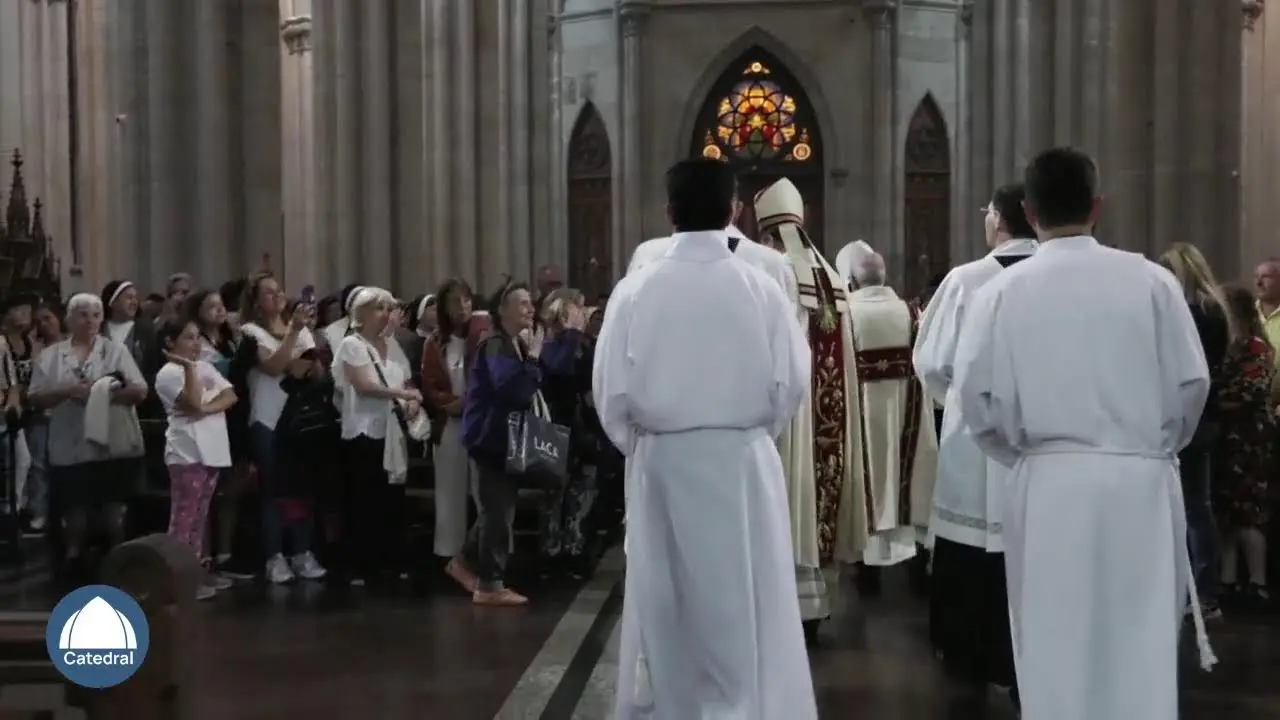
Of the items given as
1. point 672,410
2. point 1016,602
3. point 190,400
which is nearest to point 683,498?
point 672,410

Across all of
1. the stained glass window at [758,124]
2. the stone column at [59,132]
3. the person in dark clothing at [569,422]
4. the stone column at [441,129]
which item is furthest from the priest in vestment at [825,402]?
the stone column at [59,132]

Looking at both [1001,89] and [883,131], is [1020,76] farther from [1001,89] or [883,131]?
[883,131]

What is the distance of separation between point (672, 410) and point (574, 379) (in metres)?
4.99

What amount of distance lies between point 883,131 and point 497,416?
16.2 metres

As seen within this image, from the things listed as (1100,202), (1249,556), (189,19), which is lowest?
(1249,556)

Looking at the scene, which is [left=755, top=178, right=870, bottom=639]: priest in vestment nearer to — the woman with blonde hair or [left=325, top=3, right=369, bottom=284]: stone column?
the woman with blonde hair

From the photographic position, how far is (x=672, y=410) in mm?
5105

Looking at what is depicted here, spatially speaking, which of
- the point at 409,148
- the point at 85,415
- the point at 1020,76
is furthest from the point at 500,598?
the point at 1020,76

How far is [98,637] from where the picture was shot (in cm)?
317

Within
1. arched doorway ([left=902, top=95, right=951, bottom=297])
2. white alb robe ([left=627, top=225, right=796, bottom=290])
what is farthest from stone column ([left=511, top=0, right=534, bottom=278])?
white alb robe ([left=627, top=225, right=796, bottom=290])

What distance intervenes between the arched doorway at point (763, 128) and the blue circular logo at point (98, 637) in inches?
866

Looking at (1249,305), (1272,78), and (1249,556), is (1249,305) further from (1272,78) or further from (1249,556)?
(1272,78)

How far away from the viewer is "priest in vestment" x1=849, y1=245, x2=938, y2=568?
9.31 meters

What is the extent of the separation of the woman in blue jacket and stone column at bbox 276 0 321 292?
47.6 feet
